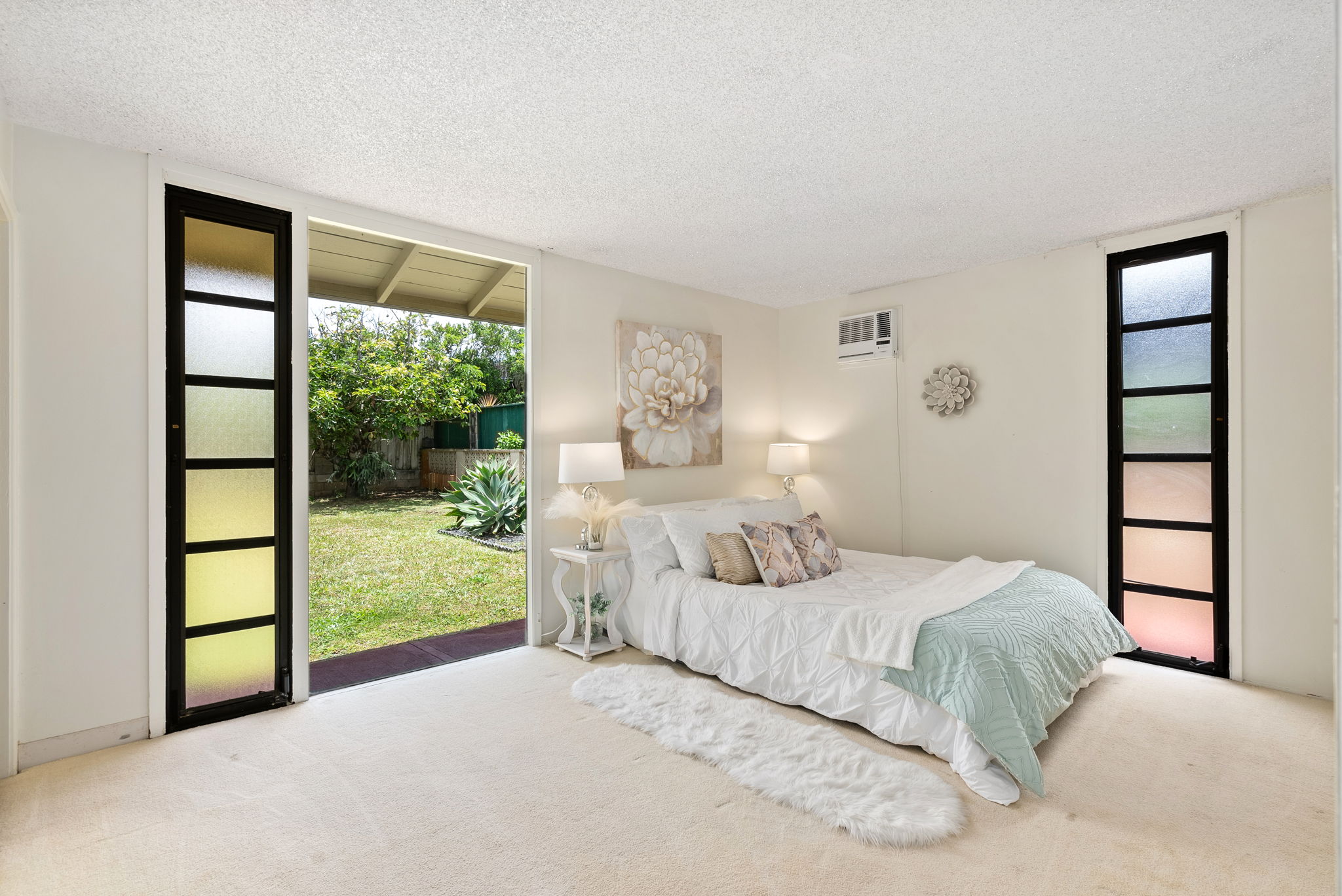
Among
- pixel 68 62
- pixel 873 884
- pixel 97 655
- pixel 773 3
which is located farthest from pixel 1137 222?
pixel 97 655

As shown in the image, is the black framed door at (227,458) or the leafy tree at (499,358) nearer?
the black framed door at (227,458)

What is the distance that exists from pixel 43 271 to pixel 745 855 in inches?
134

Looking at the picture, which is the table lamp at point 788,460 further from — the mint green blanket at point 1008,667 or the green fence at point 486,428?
the green fence at point 486,428

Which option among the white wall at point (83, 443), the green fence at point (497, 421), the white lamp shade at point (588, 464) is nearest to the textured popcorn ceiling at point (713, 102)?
the white wall at point (83, 443)

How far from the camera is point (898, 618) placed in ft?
8.79

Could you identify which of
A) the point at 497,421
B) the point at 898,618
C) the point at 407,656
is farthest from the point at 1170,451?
the point at 497,421

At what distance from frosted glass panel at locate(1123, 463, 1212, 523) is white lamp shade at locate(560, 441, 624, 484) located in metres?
3.10

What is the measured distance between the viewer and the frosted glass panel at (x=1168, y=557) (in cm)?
360

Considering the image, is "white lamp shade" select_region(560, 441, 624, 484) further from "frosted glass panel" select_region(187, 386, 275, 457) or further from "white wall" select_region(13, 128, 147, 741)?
"white wall" select_region(13, 128, 147, 741)

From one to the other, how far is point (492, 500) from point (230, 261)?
12.5 feet

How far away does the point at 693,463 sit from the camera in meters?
4.93

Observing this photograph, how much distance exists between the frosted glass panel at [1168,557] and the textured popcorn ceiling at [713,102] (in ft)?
5.94

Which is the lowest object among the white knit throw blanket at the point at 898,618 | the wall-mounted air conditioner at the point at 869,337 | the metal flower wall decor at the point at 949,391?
the white knit throw blanket at the point at 898,618

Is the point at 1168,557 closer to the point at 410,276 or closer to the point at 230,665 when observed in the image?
the point at 230,665
